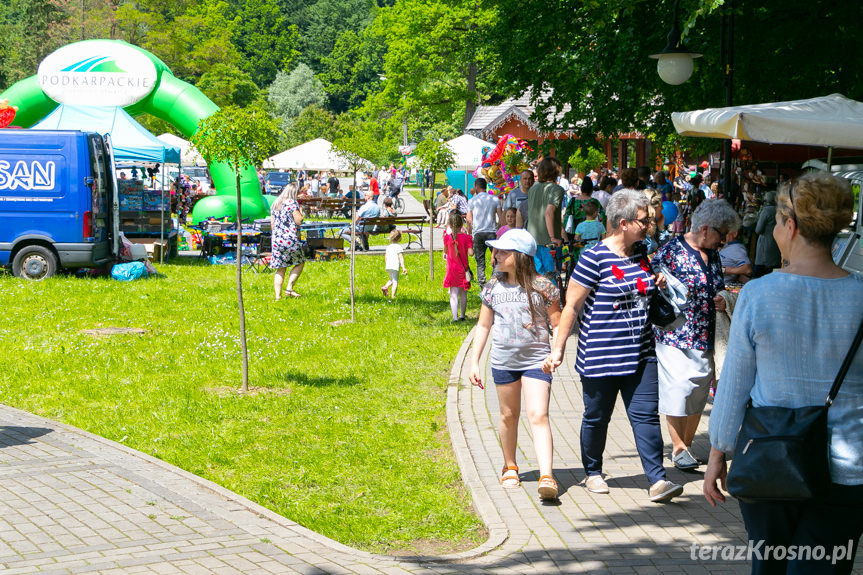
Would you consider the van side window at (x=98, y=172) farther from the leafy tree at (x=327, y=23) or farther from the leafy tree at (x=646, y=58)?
the leafy tree at (x=327, y=23)

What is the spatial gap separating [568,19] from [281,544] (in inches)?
399

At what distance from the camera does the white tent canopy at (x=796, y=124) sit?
8148mm

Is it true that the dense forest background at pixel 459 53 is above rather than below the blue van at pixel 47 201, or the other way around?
above

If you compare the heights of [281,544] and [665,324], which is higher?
[665,324]

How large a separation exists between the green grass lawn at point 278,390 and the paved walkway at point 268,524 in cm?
26

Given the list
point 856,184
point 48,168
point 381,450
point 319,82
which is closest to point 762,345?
point 381,450

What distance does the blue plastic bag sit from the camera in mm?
18266

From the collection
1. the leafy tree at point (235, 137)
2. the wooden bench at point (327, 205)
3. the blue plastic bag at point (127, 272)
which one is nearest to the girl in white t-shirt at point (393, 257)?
the leafy tree at point (235, 137)

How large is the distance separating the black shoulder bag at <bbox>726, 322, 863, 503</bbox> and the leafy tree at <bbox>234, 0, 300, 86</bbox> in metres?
112

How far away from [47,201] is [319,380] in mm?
9447

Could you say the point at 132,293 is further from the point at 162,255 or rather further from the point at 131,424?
the point at 131,424

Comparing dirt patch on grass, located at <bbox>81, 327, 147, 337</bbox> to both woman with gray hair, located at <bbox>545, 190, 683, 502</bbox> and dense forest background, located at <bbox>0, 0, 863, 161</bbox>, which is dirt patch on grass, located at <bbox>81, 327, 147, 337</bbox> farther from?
woman with gray hair, located at <bbox>545, 190, 683, 502</bbox>

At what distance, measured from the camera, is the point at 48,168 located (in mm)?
17469

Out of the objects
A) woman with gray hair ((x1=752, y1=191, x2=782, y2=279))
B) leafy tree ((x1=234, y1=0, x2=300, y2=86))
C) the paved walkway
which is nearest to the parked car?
woman with gray hair ((x1=752, y1=191, x2=782, y2=279))
